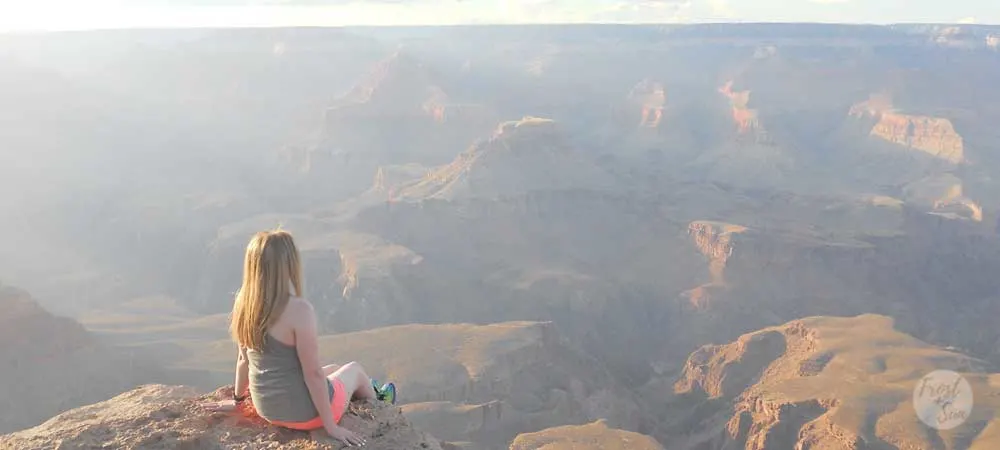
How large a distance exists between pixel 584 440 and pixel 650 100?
14659 cm

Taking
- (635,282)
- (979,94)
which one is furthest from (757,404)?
(979,94)

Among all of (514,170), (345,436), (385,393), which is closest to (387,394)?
(385,393)

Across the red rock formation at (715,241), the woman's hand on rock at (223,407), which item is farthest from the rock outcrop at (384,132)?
the woman's hand on rock at (223,407)

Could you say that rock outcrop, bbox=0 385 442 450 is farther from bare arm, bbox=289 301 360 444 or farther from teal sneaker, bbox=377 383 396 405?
bare arm, bbox=289 301 360 444

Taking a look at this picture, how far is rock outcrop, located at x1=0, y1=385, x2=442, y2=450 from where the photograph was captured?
8805mm

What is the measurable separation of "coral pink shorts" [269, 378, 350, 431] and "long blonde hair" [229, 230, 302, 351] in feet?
4.00

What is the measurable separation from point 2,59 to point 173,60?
48.0 meters

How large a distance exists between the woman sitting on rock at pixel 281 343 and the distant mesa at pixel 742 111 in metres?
143

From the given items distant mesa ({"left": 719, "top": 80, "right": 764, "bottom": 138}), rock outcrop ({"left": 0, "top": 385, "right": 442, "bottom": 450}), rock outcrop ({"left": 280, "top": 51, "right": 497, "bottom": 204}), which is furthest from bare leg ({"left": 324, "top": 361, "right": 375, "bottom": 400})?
distant mesa ({"left": 719, "top": 80, "right": 764, "bottom": 138})

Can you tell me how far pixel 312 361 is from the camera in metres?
8.09

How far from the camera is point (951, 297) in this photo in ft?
266

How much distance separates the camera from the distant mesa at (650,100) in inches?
6314

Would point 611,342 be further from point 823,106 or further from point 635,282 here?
point 823,106

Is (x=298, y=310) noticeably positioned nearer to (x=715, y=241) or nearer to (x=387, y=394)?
(x=387, y=394)
